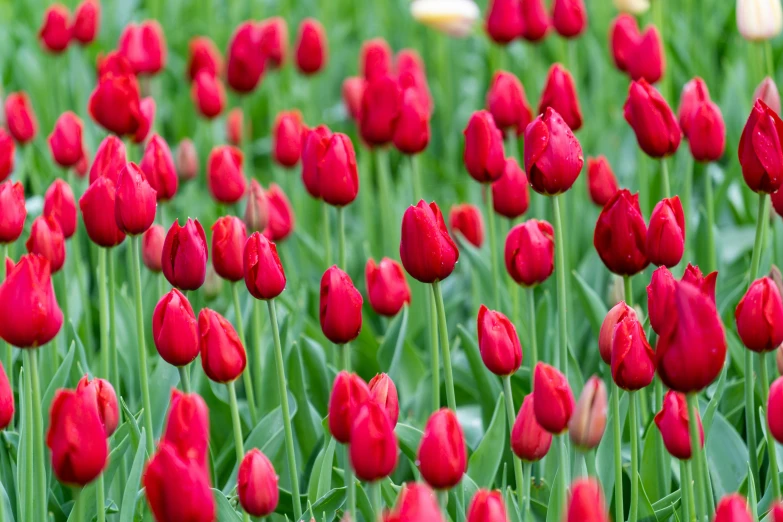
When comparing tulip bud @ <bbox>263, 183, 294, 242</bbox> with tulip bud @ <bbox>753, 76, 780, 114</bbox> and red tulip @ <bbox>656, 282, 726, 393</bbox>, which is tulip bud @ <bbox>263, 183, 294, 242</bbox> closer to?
tulip bud @ <bbox>753, 76, 780, 114</bbox>

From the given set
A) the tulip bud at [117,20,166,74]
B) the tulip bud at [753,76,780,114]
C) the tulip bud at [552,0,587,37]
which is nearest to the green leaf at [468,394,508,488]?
the tulip bud at [753,76,780,114]

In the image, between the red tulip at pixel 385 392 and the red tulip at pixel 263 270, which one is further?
the red tulip at pixel 263 270

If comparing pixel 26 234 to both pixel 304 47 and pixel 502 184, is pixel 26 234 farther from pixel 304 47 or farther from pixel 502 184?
pixel 502 184

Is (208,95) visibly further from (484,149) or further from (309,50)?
(484,149)

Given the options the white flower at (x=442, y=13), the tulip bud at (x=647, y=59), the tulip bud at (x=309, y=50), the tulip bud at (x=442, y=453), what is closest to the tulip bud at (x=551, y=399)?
the tulip bud at (x=442, y=453)

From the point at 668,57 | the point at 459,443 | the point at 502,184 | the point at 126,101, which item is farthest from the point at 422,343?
the point at 668,57

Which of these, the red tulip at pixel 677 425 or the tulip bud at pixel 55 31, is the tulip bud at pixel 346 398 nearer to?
the red tulip at pixel 677 425

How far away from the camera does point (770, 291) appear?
1.49 meters

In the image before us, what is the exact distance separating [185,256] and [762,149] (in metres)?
0.84

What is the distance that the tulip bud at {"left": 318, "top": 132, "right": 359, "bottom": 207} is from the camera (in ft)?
6.16

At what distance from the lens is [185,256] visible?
1.71 metres

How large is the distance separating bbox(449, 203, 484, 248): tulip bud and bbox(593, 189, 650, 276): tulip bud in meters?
0.88

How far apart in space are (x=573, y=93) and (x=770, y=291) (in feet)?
2.71

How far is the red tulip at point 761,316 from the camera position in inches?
58.7
